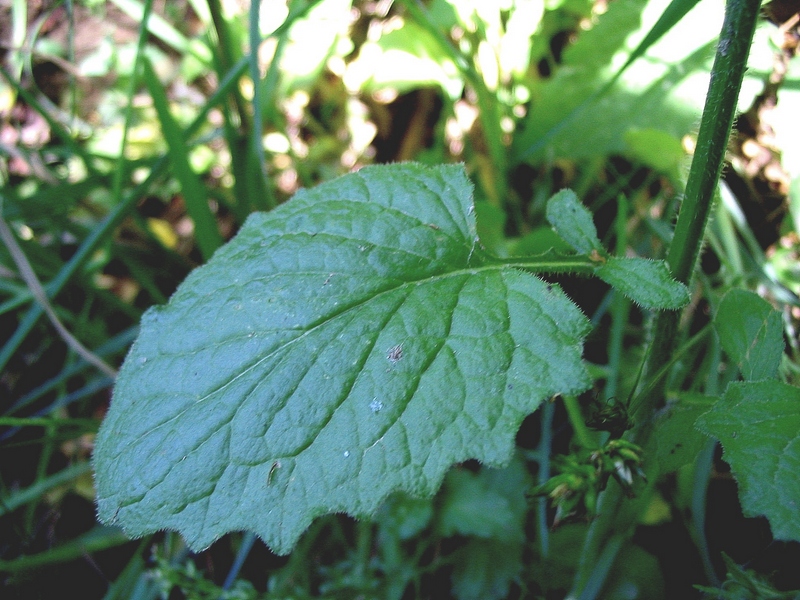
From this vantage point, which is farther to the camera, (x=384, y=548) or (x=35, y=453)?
(x=35, y=453)

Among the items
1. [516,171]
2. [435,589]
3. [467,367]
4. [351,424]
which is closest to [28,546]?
[435,589]

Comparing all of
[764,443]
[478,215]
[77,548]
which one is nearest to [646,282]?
[764,443]

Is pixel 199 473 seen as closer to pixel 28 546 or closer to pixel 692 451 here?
pixel 692 451

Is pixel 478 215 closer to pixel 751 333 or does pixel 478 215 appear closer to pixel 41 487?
pixel 751 333

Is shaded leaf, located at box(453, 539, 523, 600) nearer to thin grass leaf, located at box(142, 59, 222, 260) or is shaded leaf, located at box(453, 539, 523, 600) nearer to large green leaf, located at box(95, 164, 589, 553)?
large green leaf, located at box(95, 164, 589, 553)

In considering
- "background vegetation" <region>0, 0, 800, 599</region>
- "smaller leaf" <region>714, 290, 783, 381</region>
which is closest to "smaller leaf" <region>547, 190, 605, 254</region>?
"smaller leaf" <region>714, 290, 783, 381</region>
